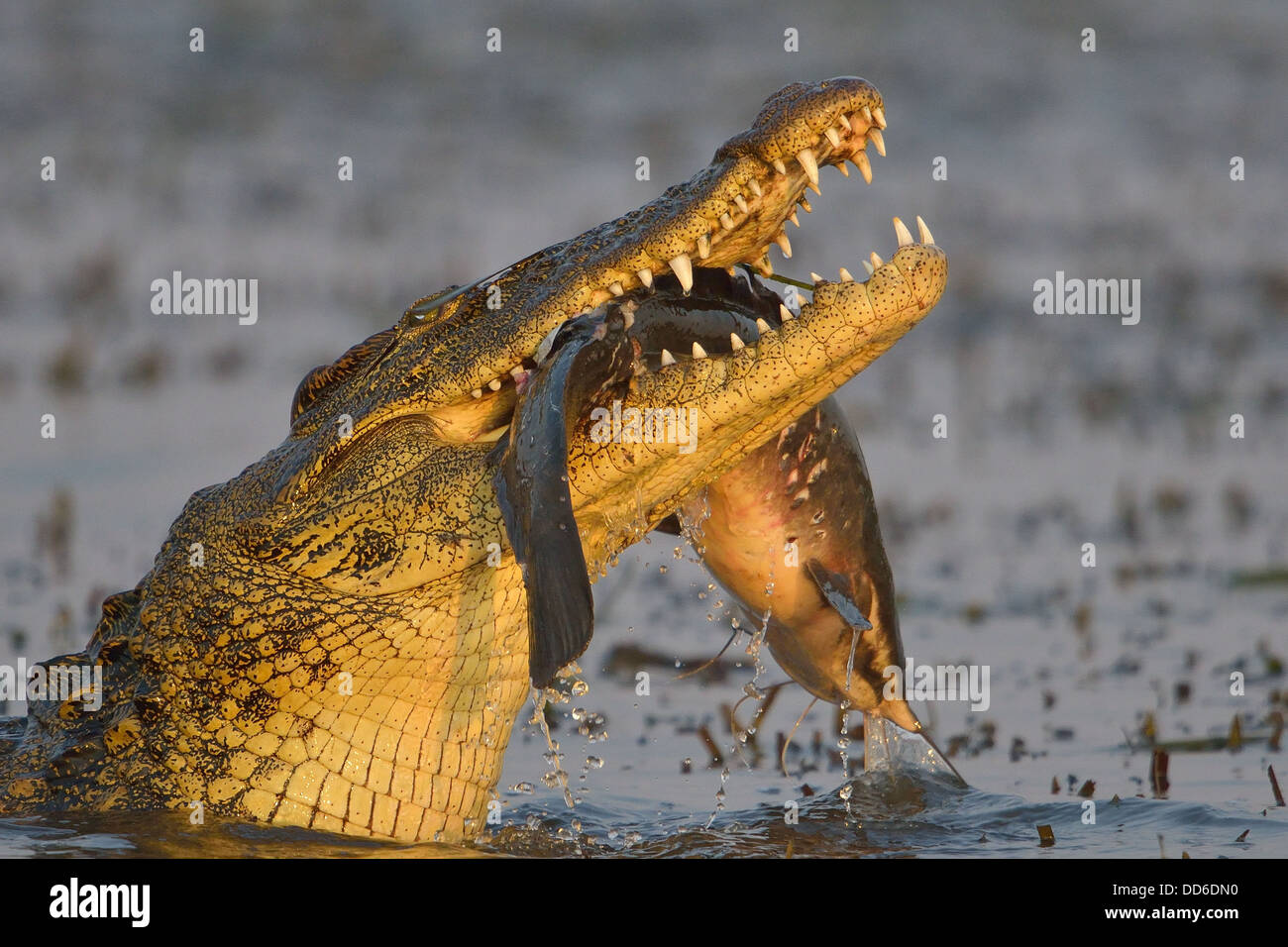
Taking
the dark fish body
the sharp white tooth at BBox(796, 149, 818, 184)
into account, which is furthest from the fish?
the sharp white tooth at BBox(796, 149, 818, 184)

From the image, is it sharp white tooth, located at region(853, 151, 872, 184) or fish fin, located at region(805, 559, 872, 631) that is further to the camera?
fish fin, located at region(805, 559, 872, 631)

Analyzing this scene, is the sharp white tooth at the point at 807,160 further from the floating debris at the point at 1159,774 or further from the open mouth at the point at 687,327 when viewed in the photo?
the floating debris at the point at 1159,774

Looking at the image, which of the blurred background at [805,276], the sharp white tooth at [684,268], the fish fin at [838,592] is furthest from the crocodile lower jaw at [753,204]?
the blurred background at [805,276]

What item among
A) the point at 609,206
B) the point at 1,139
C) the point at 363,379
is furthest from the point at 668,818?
the point at 1,139

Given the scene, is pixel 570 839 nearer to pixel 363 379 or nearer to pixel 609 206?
pixel 363 379

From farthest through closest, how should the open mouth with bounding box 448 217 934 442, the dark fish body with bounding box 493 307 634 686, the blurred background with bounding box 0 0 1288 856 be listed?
the blurred background with bounding box 0 0 1288 856 → the open mouth with bounding box 448 217 934 442 → the dark fish body with bounding box 493 307 634 686

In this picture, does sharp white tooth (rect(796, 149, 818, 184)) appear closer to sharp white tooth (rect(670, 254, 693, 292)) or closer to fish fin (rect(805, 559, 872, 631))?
sharp white tooth (rect(670, 254, 693, 292))

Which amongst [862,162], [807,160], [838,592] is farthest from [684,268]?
[838,592]

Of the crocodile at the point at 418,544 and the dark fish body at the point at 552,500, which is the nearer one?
the dark fish body at the point at 552,500
